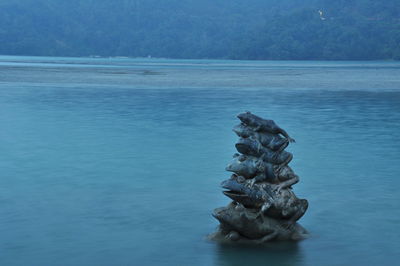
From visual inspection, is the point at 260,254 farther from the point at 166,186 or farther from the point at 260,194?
the point at 166,186

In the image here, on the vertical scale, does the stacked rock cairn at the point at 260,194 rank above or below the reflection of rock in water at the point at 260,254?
above

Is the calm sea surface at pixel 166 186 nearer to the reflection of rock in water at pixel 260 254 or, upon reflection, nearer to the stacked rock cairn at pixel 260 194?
the reflection of rock in water at pixel 260 254

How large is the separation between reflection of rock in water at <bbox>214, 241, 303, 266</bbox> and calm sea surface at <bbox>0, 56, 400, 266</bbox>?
0.08 ft

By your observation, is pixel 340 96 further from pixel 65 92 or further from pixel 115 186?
pixel 115 186

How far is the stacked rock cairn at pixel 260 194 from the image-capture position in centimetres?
1026

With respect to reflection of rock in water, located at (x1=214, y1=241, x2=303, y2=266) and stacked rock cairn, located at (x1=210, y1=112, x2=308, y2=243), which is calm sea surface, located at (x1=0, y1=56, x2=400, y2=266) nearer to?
reflection of rock in water, located at (x1=214, y1=241, x2=303, y2=266)

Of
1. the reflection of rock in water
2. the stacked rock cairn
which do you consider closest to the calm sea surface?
the reflection of rock in water

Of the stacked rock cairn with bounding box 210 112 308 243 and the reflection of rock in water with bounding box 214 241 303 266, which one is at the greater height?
the stacked rock cairn with bounding box 210 112 308 243

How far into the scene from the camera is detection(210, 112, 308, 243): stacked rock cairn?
404 inches

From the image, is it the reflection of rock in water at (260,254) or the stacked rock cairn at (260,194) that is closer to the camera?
the reflection of rock in water at (260,254)

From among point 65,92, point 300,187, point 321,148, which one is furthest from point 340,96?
point 300,187

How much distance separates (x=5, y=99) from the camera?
36719mm

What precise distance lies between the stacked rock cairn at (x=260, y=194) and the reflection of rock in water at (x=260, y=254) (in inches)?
6.6

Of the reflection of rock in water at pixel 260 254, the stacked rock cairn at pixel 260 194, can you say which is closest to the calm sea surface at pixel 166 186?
the reflection of rock in water at pixel 260 254
